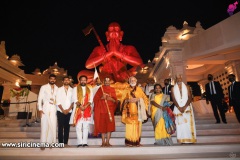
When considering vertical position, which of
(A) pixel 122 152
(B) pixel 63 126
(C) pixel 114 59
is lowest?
(A) pixel 122 152

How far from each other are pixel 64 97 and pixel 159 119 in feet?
7.64

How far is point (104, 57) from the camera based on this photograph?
7.65 m

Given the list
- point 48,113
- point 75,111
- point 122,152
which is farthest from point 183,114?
point 48,113

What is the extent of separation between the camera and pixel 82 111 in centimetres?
471

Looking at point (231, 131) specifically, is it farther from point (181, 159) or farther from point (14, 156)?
point (14, 156)

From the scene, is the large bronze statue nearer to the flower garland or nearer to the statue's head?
the statue's head

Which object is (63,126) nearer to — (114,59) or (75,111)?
(75,111)

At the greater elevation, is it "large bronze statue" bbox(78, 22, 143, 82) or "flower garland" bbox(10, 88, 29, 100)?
"large bronze statue" bbox(78, 22, 143, 82)

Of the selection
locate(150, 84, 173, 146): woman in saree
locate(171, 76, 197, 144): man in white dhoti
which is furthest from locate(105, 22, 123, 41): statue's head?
locate(150, 84, 173, 146): woman in saree

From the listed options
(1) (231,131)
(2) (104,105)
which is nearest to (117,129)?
(2) (104,105)

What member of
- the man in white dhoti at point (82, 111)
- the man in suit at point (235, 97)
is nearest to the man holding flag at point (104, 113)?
the man in white dhoti at point (82, 111)

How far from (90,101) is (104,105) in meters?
0.36

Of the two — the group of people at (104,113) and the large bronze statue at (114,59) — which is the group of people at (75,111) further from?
the large bronze statue at (114,59)

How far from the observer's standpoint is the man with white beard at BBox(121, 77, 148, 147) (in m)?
4.61
